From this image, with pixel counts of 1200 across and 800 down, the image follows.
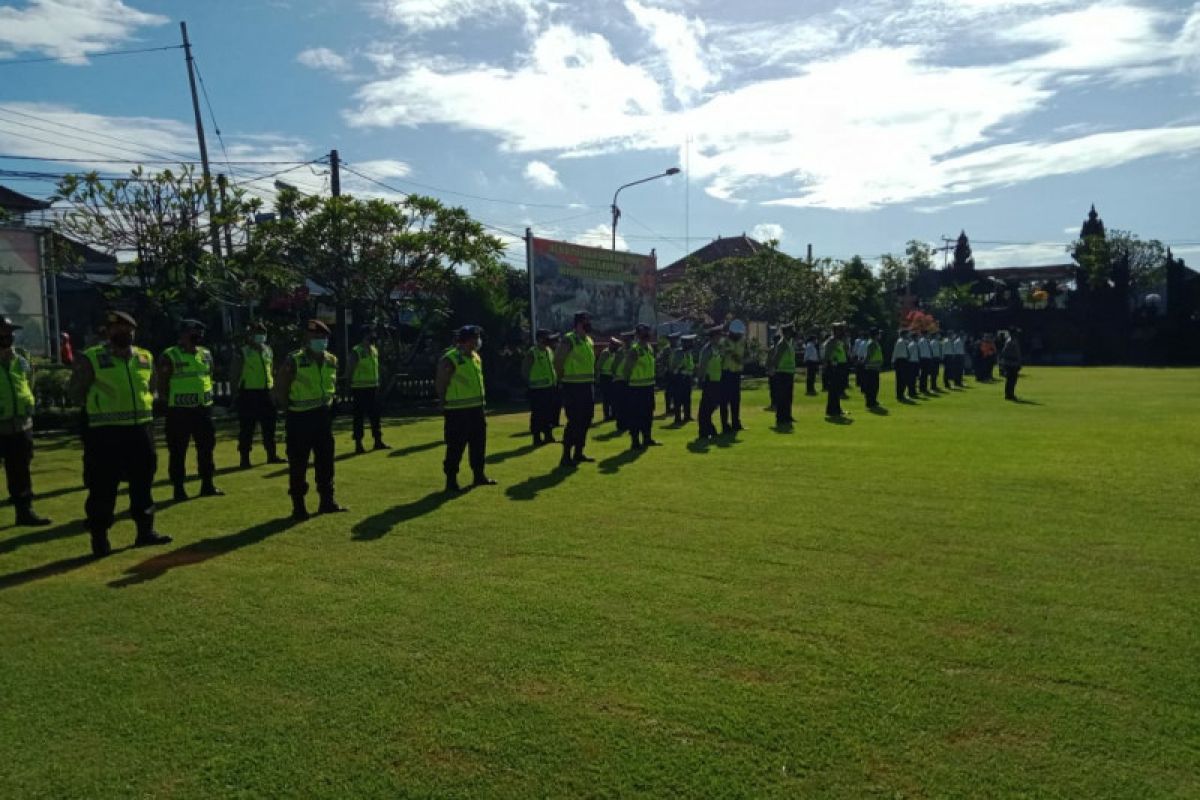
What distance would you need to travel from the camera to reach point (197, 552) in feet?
22.7

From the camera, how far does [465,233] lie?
2097 centimetres

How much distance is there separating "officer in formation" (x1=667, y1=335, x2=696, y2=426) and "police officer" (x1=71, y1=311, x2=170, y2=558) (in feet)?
37.8

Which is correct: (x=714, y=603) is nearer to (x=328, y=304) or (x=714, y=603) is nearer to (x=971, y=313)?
(x=328, y=304)

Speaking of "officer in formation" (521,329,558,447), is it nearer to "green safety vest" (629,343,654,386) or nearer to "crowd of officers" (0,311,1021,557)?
"crowd of officers" (0,311,1021,557)

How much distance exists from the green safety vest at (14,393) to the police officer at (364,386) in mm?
5378

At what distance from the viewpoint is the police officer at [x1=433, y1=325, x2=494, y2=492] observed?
9492 mm

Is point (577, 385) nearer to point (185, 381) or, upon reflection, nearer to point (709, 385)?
point (709, 385)

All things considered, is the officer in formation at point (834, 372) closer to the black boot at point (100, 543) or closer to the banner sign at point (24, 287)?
the black boot at point (100, 543)

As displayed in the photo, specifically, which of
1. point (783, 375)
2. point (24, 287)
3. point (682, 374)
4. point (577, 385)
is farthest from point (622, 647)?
Answer: point (24, 287)

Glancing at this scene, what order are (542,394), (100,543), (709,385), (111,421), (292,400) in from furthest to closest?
(709,385), (542,394), (292,400), (100,543), (111,421)

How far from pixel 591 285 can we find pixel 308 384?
72.4ft

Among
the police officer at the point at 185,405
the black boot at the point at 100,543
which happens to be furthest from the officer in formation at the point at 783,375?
the black boot at the point at 100,543

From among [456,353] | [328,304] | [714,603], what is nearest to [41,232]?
[328,304]

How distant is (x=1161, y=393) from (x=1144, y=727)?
2428 cm
